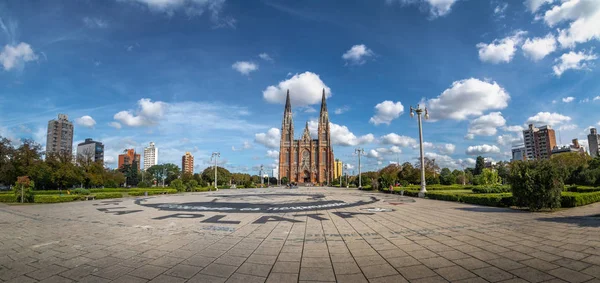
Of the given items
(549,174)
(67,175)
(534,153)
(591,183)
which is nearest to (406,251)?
(549,174)

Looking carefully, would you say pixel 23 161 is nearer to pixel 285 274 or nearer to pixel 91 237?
pixel 91 237

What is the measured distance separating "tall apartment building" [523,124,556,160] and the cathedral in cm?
10261

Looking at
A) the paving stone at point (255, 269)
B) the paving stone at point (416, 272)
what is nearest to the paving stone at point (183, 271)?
the paving stone at point (255, 269)

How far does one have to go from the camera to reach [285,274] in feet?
16.7

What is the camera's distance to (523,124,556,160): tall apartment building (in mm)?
137250

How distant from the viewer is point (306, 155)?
125250mm

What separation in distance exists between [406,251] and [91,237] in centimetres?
918

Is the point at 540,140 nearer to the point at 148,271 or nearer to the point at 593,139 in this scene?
the point at 593,139

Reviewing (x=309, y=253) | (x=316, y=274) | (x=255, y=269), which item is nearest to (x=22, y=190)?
(x=255, y=269)

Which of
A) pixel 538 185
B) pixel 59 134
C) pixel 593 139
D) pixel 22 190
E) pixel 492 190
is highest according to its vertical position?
pixel 59 134

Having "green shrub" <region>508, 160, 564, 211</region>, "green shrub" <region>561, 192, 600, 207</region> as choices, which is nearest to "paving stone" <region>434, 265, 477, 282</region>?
"green shrub" <region>508, 160, 564, 211</region>

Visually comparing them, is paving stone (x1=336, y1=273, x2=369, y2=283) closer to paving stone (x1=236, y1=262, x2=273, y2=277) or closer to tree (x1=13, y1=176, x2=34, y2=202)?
paving stone (x1=236, y1=262, x2=273, y2=277)

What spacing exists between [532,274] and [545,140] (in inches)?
7035

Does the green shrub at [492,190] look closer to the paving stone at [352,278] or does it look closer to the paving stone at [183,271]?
the paving stone at [352,278]
